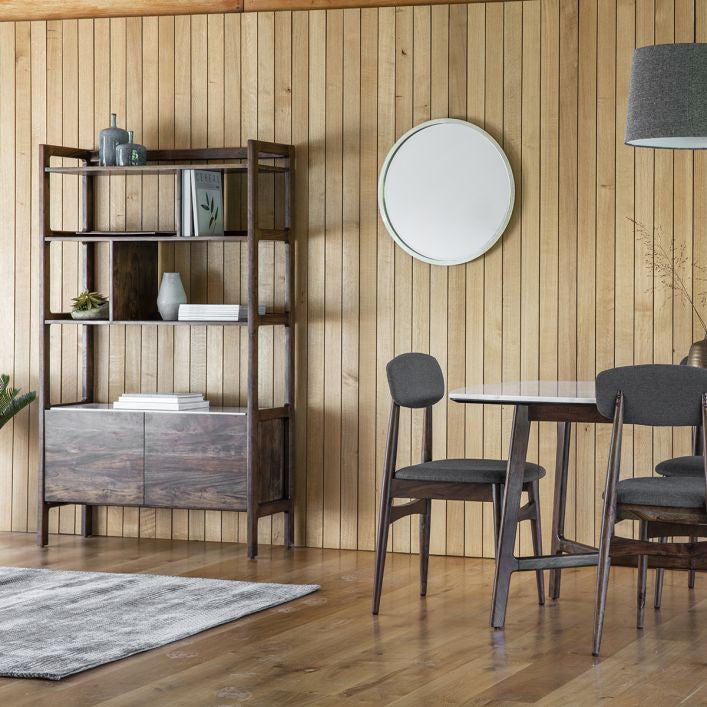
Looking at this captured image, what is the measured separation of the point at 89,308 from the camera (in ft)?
18.7

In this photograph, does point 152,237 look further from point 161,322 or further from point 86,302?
point 86,302

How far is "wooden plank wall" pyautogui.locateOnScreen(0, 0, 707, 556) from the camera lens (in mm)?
5250

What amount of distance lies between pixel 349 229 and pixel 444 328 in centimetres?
62

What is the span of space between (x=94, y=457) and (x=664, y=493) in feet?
9.19

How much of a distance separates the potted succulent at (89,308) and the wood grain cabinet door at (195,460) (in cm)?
55

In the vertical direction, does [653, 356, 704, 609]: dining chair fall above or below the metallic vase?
below

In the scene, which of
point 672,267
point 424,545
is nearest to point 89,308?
point 424,545

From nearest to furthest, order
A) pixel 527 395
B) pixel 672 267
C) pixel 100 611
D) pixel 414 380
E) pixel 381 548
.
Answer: pixel 527 395
pixel 100 611
pixel 381 548
pixel 414 380
pixel 672 267

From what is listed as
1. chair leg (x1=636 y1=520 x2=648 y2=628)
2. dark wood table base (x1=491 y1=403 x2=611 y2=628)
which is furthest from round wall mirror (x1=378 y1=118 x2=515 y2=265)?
chair leg (x1=636 y1=520 x2=648 y2=628)

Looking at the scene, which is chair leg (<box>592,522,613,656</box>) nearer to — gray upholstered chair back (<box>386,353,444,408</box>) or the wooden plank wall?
gray upholstered chair back (<box>386,353,444,408</box>)

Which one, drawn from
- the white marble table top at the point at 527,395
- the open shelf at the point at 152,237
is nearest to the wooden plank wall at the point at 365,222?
the open shelf at the point at 152,237

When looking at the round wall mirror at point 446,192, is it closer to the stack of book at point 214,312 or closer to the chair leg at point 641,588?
the stack of book at point 214,312

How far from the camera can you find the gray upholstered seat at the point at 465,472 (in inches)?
165

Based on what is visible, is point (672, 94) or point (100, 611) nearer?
point (672, 94)
